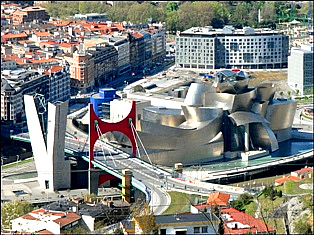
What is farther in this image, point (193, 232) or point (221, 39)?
point (221, 39)

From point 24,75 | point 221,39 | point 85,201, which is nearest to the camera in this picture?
point 85,201

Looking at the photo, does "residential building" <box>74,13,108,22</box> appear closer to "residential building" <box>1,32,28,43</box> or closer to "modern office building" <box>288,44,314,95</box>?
"residential building" <box>1,32,28,43</box>

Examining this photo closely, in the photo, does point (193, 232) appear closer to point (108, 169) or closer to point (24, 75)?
point (108, 169)

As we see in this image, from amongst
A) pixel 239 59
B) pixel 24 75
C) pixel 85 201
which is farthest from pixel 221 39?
pixel 85 201

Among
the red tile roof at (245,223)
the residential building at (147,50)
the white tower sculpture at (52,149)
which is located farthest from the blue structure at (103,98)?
the residential building at (147,50)

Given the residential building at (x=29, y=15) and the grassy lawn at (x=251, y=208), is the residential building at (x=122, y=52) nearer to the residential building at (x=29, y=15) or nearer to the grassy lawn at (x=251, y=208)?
the residential building at (x=29, y=15)

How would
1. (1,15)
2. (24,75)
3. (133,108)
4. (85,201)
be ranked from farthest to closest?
(1,15) → (24,75) → (133,108) → (85,201)
